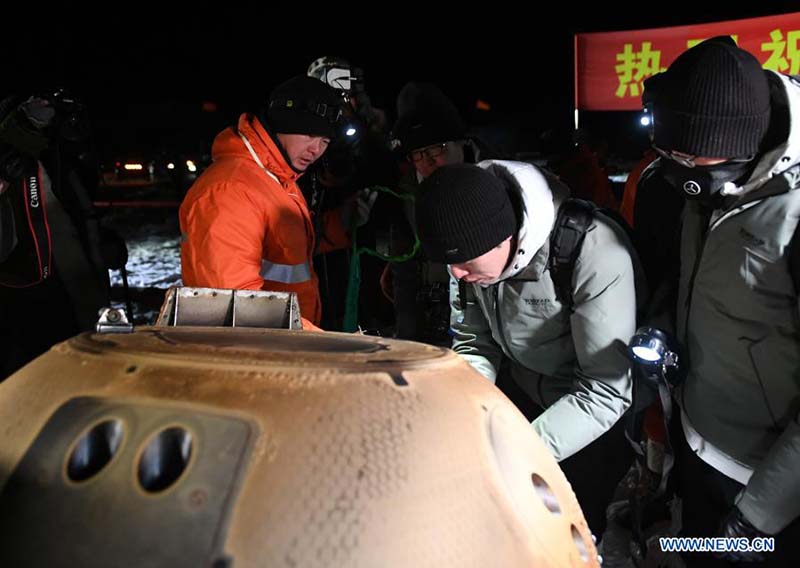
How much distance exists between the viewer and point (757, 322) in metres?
1.83

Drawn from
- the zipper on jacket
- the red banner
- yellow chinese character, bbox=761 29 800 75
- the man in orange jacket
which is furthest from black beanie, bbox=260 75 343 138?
yellow chinese character, bbox=761 29 800 75

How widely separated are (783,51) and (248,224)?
211 inches

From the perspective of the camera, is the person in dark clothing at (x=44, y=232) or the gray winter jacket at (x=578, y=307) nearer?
the gray winter jacket at (x=578, y=307)

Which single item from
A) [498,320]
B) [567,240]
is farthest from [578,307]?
[498,320]

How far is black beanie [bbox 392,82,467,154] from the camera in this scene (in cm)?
358

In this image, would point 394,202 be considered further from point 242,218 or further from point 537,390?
point 537,390

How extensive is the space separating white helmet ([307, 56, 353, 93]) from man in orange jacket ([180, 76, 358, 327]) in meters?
1.34

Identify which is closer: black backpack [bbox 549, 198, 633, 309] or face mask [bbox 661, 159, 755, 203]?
face mask [bbox 661, 159, 755, 203]

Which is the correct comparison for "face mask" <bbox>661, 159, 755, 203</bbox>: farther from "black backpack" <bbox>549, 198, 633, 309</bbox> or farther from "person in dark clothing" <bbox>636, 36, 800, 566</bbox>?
"black backpack" <bbox>549, 198, 633, 309</bbox>

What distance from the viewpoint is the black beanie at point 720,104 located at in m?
1.76

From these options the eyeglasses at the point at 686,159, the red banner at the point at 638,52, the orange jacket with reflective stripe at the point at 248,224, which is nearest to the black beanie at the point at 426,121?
the orange jacket with reflective stripe at the point at 248,224

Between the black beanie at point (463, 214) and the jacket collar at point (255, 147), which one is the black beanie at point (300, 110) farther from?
the black beanie at point (463, 214)

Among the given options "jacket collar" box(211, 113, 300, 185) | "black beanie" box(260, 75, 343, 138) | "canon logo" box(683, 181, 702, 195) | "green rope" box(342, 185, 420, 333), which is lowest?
"green rope" box(342, 185, 420, 333)

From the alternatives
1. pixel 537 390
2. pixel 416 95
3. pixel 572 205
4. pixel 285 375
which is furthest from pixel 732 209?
pixel 416 95
